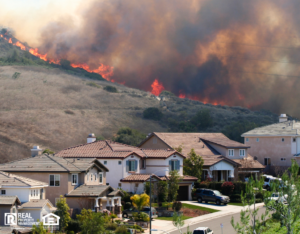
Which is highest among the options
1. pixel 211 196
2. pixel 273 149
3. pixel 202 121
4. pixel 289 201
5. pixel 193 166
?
pixel 202 121

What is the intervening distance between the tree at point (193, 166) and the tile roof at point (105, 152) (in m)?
3.89

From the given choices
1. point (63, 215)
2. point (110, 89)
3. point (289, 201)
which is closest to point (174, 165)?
point (63, 215)

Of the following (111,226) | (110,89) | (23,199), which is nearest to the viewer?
(23,199)

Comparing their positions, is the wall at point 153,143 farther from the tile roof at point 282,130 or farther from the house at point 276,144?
the tile roof at point 282,130

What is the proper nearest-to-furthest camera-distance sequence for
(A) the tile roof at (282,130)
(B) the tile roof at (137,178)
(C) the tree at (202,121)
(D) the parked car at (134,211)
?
(D) the parked car at (134,211), (B) the tile roof at (137,178), (A) the tile roof at (282,130), (C) the tree at (202,121)

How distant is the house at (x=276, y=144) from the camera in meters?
84.2

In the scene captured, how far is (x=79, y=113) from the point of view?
134 metres

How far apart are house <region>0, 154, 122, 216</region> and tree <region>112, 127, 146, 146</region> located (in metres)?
56.9

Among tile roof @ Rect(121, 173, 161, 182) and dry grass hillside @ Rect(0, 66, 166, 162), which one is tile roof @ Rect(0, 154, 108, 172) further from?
dry grass hillside @ Rect(0, 66, 166, 162)

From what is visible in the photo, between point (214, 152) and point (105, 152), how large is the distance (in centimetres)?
2181

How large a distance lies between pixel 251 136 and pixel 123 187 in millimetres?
37073

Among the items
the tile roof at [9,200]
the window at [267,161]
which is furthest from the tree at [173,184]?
the window at [267,161]

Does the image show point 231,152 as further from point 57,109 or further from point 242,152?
point 57,109

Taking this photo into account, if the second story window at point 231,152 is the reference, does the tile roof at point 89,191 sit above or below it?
below
